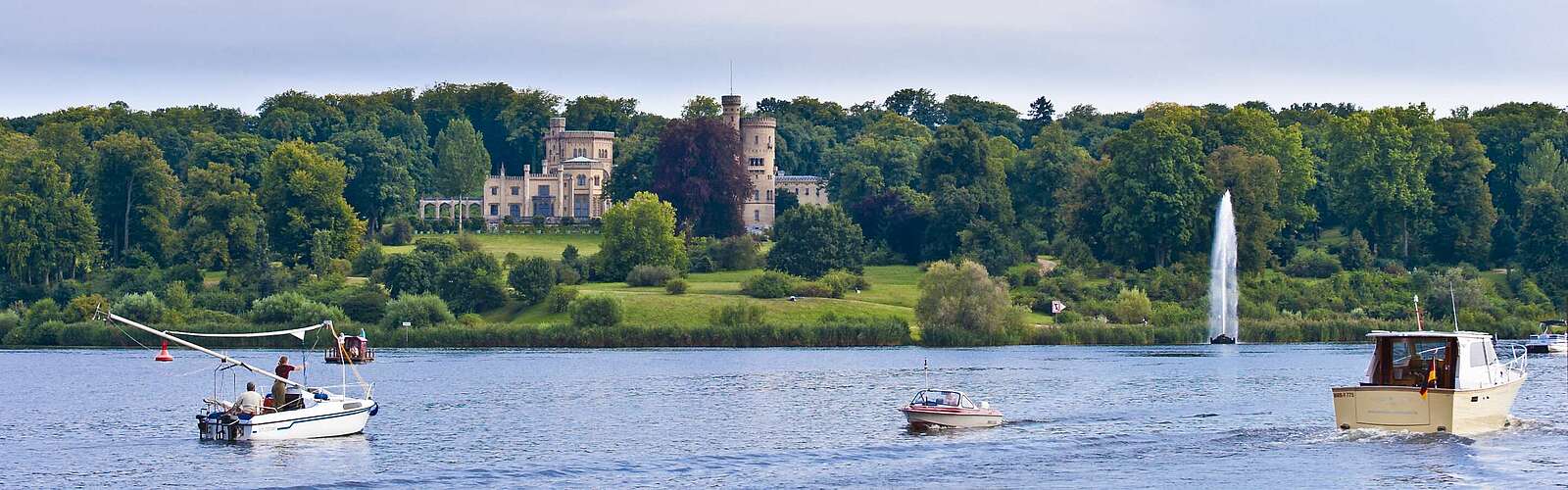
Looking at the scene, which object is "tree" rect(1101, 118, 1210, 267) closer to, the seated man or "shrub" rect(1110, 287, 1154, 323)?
"shrub" rect(1110, 287, 1154, 323)

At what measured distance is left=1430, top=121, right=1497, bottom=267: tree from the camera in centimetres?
15425

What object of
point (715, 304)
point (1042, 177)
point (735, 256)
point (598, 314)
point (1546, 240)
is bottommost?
point (598, 314)

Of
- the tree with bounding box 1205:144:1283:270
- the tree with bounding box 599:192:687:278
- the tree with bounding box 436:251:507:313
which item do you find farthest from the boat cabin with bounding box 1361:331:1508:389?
the tree with bounding box 599:192:687:278

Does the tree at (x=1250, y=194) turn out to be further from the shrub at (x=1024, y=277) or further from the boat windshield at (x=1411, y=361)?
the boat windshield at (x=1411, y=361)

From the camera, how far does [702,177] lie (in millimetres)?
185375

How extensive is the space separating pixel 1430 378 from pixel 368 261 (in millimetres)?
106508

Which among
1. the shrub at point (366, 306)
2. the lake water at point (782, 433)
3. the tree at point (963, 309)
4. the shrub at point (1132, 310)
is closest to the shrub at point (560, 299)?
the shrub at point (366, 306)

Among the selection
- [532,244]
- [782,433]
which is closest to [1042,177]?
[532,244]

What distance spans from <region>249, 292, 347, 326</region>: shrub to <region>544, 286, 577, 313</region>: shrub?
13112mm

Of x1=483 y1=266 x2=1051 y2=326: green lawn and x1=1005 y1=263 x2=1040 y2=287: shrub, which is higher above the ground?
x1=1005 y1=263 x2=1040 y2=287: shrub

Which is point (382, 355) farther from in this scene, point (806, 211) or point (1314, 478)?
point (1314, 478)

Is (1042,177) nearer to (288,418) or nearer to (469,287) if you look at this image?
(469,287)

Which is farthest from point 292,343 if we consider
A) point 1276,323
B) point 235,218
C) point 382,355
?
point 1276,323

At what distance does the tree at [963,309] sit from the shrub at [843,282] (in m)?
20.6
